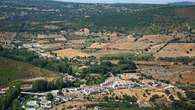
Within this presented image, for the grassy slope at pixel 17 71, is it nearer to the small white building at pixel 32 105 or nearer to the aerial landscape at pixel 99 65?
the aerial landscape at pixel 99 65

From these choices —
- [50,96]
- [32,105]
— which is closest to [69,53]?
[50,96]

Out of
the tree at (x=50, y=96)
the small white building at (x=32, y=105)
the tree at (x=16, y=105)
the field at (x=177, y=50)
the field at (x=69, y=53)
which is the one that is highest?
the tree at (x=16, y=105)

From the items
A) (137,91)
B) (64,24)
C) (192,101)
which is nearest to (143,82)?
(137,91)

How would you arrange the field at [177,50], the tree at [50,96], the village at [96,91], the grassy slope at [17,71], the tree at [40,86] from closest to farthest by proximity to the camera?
the village at [96,91] < the tree at [50,96] < the tree at [40,86] < the grassy slope at [17,71] < the field at [177,50]

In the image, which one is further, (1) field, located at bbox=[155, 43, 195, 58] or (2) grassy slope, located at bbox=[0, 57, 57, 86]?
(1) field, located at bbox=[155, 43, 195, 58]

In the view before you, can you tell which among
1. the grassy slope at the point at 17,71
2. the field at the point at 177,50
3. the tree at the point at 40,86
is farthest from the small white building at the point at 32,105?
the field at the point at 177,50

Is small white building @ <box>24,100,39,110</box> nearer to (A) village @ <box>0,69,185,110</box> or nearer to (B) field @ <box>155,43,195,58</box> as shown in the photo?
(A) village @ <box>0,69,185,110</box>

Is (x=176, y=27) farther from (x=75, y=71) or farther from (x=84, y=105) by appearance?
(x=84, y=105)

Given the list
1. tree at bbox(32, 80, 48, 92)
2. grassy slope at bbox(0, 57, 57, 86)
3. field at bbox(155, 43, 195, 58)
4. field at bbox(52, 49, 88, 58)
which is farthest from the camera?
field at bbox(52, 49, 88, 58)

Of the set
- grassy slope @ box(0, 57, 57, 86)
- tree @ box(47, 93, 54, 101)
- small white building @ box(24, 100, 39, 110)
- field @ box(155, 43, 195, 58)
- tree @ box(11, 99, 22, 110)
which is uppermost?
tree @ box(11, 99, 22, 110)

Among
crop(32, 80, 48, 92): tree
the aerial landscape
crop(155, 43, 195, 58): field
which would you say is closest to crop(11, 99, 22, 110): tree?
the aerial landscape
